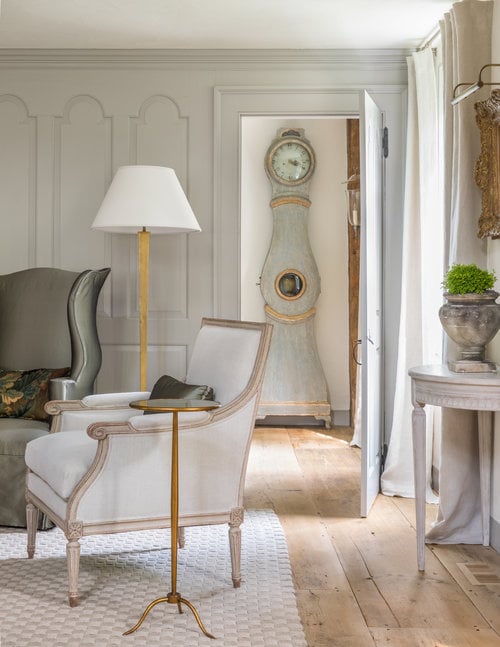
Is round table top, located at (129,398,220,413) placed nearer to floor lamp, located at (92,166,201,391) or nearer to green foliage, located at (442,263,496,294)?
green foliage, located at (442,263,496,294)

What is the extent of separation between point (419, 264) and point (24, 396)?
223 cm

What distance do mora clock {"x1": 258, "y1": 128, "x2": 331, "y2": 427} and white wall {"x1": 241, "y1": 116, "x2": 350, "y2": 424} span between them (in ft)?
0.39

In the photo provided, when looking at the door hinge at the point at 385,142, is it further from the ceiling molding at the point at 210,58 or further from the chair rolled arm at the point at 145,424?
the chair rolled arm at the point at 145,424

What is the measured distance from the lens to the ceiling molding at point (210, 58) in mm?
4938

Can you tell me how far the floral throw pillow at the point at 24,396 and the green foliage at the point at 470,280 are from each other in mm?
1981

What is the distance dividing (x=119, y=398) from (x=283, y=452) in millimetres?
2258

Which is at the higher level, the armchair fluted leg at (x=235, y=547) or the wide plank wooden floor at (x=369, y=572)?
the armchair fluted leg at (x=235, y=547)

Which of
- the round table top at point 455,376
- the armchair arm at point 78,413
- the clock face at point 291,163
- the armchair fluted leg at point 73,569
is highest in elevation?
the clock face at point 291,163

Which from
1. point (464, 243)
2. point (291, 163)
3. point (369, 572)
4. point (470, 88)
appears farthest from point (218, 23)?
point (369, 572)

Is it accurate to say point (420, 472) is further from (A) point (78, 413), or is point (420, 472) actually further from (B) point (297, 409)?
(B) point (297, 409)

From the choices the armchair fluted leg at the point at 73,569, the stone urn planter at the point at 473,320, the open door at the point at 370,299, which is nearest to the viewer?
the armchair fluted leg at the point at 73,569

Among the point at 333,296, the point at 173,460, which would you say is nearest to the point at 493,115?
the point at 173,460

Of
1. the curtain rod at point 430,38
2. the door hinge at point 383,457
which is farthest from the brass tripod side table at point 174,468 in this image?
the curtain rod at point 430,38

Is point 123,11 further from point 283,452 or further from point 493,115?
point 283,452
